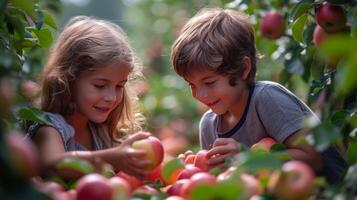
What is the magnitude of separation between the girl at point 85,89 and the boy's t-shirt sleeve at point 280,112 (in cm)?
52

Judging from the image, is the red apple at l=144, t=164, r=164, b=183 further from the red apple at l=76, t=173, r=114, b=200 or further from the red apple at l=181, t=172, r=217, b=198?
the red apple at l=76, t=173, r=114, b=200

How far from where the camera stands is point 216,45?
9.01 ft

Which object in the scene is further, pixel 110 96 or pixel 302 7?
pixel 110 96

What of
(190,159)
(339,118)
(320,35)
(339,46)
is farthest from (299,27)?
(339,46)

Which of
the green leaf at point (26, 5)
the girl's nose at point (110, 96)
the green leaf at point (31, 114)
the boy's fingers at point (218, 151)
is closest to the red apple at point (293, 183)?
the boy's fingers at point (218, 151)

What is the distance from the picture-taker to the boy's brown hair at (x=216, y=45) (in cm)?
268

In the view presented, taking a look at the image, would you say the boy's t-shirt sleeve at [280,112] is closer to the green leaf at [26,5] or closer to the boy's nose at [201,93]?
the boy's nose at [201,93]

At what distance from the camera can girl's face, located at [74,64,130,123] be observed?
266 cm

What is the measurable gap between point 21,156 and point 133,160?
2.80ft

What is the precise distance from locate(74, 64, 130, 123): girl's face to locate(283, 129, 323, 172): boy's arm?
0.64 meters

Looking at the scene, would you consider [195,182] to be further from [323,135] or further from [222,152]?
[222,152]

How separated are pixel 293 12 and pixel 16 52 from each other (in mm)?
954

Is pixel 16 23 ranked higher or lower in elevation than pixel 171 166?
higher

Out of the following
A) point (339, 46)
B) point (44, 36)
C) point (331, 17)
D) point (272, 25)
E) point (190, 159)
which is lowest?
point (190, 159)
